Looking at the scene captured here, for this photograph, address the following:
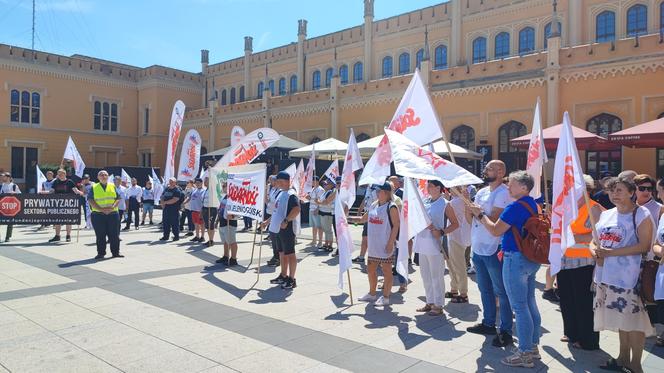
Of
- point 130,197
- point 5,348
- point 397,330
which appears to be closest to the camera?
point 5,348

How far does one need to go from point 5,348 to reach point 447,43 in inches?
1123

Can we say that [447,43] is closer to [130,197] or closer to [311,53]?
[311,53]

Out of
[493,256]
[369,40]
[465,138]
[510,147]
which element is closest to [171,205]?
[493,256]

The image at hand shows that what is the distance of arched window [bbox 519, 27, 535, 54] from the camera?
26406 mm

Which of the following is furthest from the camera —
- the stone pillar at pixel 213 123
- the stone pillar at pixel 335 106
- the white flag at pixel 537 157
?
the stone pillar at pixel 213 123

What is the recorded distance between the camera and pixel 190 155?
13.4 meters

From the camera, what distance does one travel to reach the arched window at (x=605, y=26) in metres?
24.2

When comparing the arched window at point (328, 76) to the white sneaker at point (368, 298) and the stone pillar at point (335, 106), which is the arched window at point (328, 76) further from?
the white sneaker at point (368, 298)

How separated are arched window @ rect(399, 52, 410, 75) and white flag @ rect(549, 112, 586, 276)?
2742 cm

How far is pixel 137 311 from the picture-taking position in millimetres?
6438

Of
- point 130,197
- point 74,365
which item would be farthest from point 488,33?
point 74,365

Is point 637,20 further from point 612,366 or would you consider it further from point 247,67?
point 247,67

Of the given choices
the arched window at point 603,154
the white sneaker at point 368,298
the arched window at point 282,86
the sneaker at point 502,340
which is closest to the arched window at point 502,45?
the arched window at point 603,154

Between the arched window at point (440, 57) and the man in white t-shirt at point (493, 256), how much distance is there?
25888mm
